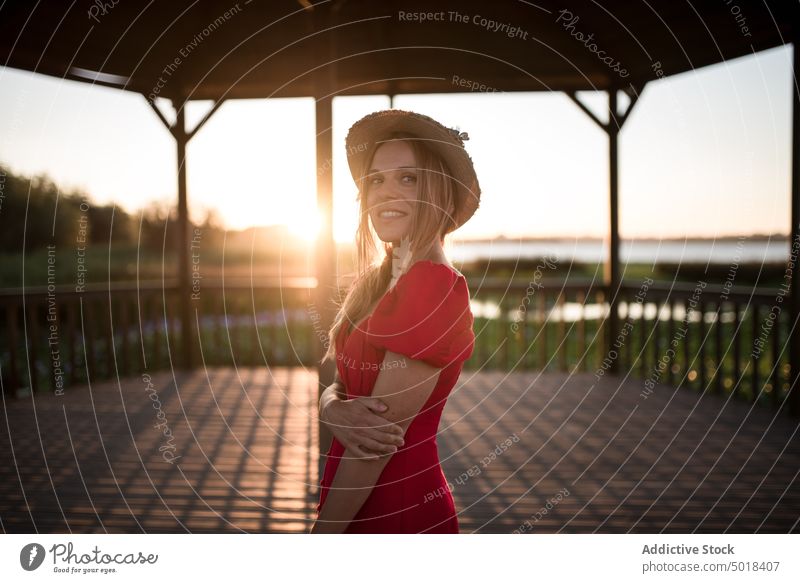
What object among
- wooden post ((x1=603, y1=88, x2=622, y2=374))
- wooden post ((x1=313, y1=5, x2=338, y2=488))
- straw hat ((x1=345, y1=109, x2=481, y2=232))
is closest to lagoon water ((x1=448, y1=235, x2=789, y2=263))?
wooden post ((x1=603, y1=88, x2=622, y2=374))

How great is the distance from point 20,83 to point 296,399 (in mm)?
3901

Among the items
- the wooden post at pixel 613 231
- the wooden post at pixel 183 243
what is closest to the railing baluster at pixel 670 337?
the wooden post at pixel 613 231

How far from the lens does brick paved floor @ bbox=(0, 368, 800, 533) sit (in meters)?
3.16

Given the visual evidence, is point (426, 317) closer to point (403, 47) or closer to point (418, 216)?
point (418, 216)

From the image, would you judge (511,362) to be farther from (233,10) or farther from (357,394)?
(357,394)

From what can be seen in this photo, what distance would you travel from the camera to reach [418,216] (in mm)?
1367

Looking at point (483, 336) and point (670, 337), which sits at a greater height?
point (670, 337)

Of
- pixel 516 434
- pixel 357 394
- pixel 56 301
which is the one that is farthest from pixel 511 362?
pixel 357 394

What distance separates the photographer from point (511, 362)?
Result: 9.68m

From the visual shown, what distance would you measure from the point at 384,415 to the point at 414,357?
0.15m

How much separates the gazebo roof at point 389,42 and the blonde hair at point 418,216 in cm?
324
